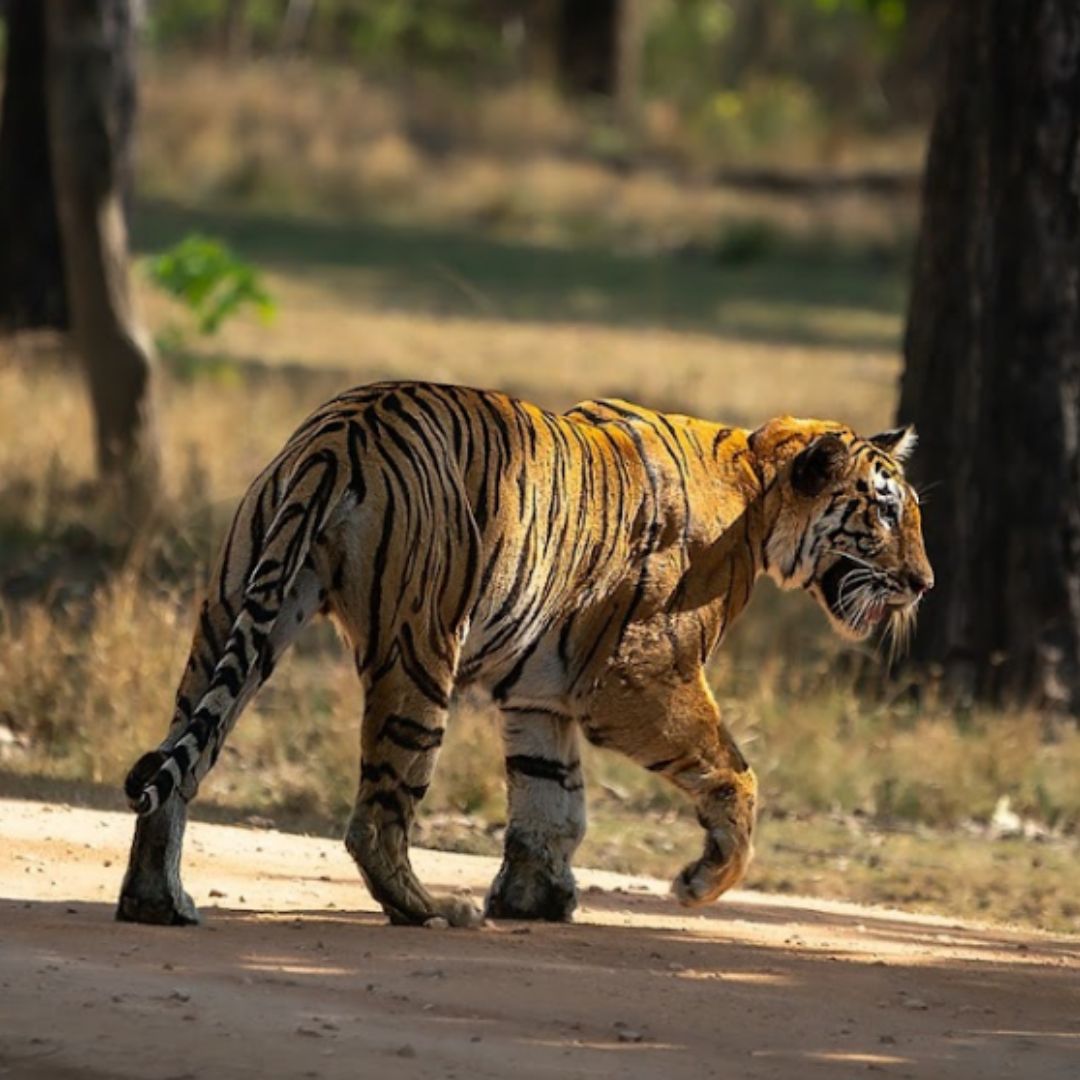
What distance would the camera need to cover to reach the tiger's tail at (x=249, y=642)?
664 cm

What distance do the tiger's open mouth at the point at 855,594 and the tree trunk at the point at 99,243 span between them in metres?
5.82

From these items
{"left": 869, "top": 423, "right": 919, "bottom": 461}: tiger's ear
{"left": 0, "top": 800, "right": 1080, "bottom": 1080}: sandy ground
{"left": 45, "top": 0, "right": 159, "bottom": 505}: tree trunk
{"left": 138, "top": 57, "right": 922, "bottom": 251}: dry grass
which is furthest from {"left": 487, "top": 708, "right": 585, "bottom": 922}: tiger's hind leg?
{"left": 138, "top": 57, "right": 922, "bottom": 251}: dry grass

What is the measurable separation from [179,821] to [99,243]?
23.4 feet

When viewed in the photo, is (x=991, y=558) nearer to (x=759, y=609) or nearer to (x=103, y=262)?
(x=759, y=609)

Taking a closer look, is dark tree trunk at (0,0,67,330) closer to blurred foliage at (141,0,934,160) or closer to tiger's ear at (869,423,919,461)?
tiger's ear at (869,423,919,461)

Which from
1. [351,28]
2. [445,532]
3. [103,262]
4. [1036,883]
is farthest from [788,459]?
[351,28]

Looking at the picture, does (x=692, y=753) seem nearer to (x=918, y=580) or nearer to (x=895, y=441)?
(x=918, y=580)

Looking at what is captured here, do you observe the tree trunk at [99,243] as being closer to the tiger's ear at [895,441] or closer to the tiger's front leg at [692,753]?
the tiger's ear at [895,441]

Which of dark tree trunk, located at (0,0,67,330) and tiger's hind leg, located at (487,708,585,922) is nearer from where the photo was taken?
tiger's hind leg, located at (487,708,585,922)

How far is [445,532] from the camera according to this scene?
7.07 metres

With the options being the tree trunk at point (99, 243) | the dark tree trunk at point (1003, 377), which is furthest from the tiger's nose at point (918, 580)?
the tree trunk at point (99, 243)

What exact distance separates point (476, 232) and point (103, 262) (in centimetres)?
1670

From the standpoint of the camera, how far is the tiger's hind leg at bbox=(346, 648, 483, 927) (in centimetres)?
699

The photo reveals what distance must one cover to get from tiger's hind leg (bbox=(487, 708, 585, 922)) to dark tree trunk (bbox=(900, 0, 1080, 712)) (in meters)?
4.55
